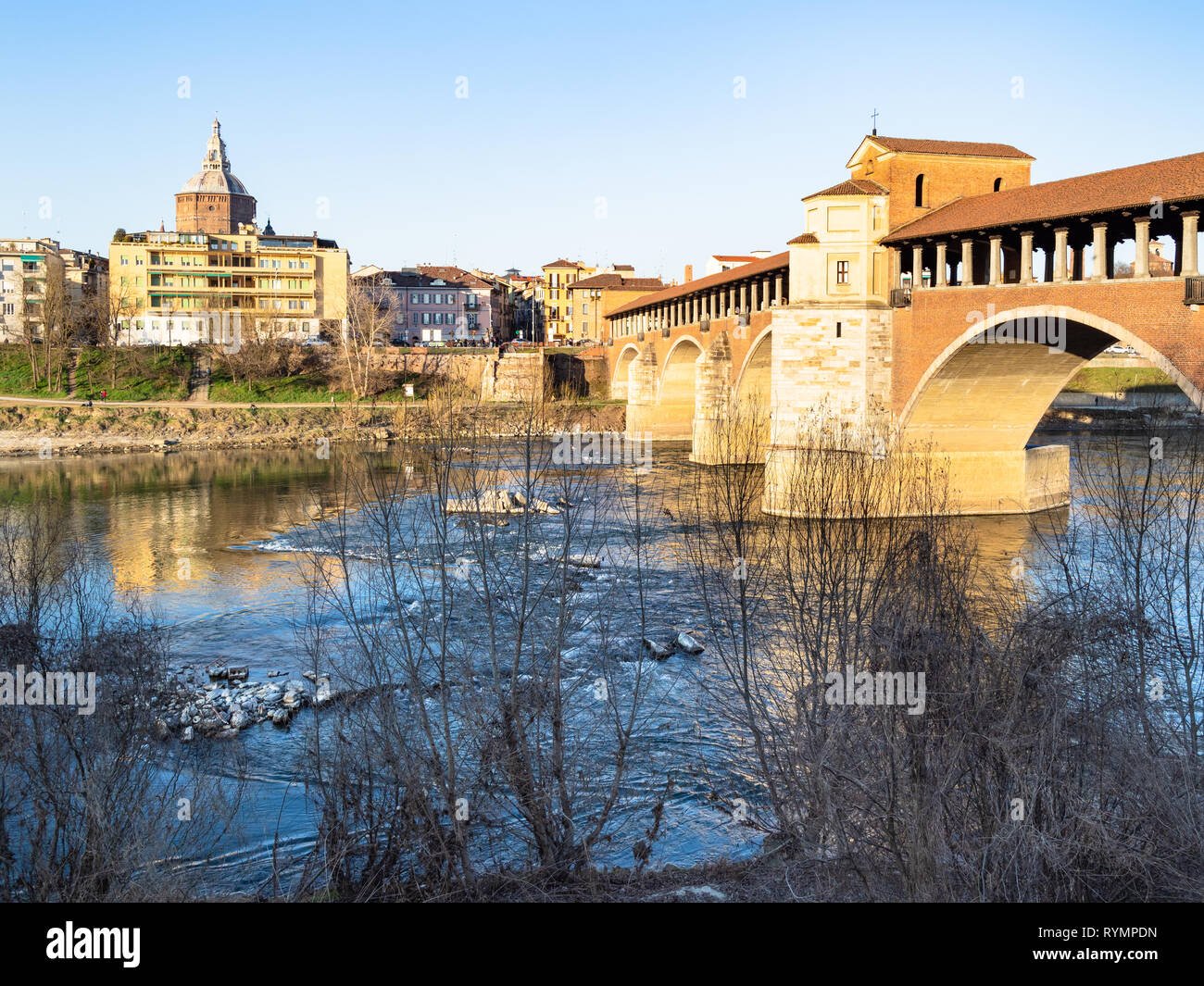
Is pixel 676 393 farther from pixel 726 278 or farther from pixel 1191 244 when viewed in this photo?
pixel 1191 244

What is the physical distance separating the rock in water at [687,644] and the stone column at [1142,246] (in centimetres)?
1257

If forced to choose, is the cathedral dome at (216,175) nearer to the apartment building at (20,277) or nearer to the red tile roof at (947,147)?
the apartment building at (20,277)

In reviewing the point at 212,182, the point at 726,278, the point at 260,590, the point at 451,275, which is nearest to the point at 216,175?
the point at 212,182

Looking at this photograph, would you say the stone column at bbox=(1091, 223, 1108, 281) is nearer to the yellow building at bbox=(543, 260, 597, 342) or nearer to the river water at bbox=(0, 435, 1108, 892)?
the river water at bbox=(0, 435, 1108, 892)

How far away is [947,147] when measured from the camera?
31.7m

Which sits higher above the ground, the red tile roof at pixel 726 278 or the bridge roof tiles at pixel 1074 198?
the red tile roof at pixel 726 278

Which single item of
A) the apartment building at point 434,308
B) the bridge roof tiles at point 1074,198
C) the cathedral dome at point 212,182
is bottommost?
the bridge roof tiles at point 1074,198

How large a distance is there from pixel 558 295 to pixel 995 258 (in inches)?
3084

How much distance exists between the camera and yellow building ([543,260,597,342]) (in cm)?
10112

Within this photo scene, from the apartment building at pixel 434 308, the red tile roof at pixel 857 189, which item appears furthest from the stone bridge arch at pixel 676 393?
the apartment building at pixel 434 308

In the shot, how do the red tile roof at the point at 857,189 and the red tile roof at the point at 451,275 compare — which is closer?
the red tile roof at the point at 857,189

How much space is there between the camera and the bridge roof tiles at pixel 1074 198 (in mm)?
20344

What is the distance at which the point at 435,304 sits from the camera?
8975 cm
